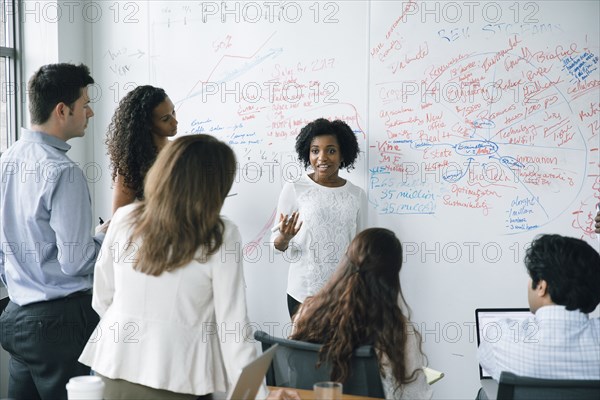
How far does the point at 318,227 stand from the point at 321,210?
9 centimetres

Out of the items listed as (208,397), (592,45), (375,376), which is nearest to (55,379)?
(208,397)

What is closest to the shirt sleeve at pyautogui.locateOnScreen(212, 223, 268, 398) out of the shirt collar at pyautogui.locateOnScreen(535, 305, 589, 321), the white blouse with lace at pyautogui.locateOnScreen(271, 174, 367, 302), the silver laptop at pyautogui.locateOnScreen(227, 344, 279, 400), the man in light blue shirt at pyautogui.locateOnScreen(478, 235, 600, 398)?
the silver laptop at pyautogui.locateOnScreen(227, 344, 279, 400)

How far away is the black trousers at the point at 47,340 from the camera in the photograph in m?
2.35

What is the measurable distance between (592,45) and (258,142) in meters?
1.90

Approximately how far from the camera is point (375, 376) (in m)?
2.06

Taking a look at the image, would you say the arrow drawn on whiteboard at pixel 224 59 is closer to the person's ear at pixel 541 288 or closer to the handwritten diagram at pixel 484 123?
the handwritten diagram at pixel 484 123

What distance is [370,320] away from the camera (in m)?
2.14

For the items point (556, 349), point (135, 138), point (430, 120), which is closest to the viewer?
point (556, 349)

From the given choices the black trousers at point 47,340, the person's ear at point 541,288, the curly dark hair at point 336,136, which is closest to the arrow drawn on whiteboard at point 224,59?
the curly dark hair at point 336,136

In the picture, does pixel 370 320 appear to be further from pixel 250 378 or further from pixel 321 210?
pixel 321 210

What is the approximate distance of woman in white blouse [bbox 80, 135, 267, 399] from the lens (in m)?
1.85

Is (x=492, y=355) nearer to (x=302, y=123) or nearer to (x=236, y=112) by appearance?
(x=302, y=123)

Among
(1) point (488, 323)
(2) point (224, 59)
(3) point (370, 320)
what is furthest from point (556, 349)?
(2) point (224, 59)

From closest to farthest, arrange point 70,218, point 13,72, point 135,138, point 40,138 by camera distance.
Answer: point 70,218 < point 40,138 < point 135,138 < point 13,72
